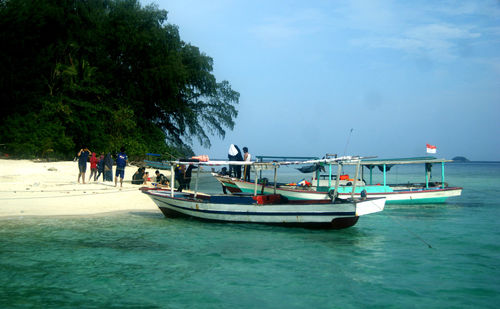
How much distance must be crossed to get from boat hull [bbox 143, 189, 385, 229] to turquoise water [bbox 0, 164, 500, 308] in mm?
381

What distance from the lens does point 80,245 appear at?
13.2 meters

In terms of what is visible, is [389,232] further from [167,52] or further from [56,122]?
[167,52]

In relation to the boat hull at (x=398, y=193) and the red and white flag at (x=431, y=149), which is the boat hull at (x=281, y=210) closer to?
the boat hull at (x=398, y=193)

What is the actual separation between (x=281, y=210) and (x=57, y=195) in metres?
10.8

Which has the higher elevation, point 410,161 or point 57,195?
point 410,161

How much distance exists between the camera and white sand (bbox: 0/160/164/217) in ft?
60.4

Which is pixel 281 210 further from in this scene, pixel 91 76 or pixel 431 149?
pixel 91 76

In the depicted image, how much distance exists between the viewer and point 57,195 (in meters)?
20.9

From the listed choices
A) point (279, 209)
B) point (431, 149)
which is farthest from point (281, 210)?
point (431, 149)

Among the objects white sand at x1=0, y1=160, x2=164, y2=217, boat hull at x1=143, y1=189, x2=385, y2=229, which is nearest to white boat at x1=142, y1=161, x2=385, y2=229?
boat hull at x1=143, y1=189, x2=385, y2=229

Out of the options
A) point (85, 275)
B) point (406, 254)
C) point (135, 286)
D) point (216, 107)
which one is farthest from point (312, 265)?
point (216, 107)

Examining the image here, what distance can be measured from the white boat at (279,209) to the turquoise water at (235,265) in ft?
1.26

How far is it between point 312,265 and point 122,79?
33259 millimetres

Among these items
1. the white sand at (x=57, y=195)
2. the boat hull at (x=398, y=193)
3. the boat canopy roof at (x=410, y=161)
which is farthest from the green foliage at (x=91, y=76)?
the boat canopy roof at (x=410, y=161)
